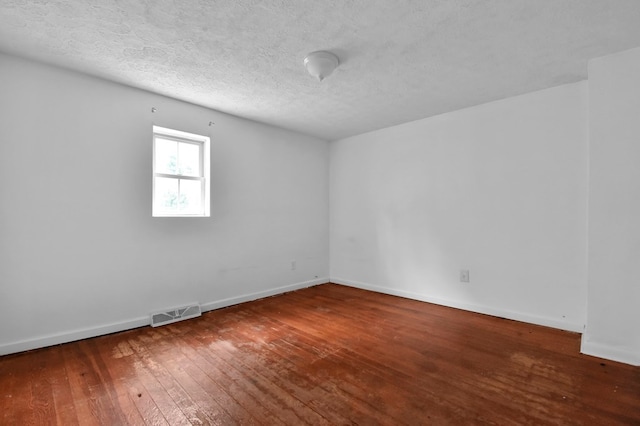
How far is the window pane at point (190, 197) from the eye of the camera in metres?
3.52

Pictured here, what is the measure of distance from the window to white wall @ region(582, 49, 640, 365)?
3990 mm

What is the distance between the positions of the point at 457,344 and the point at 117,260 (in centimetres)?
338

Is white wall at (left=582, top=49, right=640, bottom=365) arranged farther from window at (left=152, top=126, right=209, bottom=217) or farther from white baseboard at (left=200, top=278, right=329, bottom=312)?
window at (left=152, top=126, right=209, bottom=217)

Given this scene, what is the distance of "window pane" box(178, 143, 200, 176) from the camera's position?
11.6 ft

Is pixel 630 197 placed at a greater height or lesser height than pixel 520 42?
lesser

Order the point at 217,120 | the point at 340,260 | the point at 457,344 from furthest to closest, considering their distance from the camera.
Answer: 1. the point at 340,260
2. the point at 217,120
3. the point at 457,344

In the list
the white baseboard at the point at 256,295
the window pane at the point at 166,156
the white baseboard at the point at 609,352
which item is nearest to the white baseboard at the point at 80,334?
the white baseboard at the point at 256,295

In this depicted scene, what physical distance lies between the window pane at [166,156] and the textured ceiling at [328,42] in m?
0.57

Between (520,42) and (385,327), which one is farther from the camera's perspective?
(385,327)

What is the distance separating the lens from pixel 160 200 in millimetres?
3334

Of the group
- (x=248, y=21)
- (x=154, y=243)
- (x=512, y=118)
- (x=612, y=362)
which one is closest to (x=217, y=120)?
(x=154, y=243)

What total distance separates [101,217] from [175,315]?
50.3 inches

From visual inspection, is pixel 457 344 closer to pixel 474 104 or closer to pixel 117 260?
pixel 474 104

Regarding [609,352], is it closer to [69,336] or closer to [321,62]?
[321,62]
